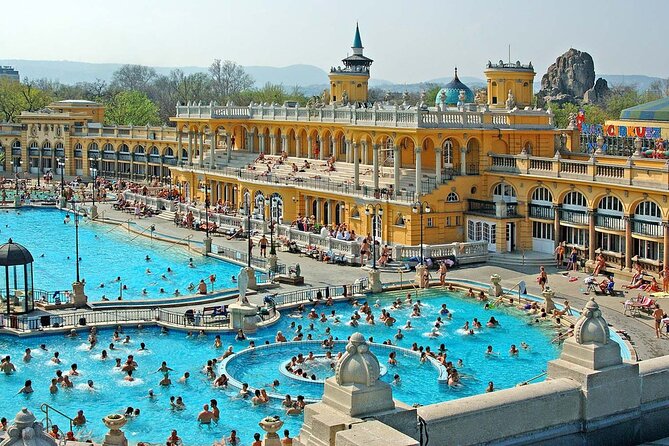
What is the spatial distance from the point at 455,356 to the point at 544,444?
A: 19.7 m

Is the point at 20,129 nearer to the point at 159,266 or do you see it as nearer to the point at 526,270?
the point at 159,266

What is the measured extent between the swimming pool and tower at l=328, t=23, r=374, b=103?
42122mm

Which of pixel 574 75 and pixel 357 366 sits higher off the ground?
pixel 574 75

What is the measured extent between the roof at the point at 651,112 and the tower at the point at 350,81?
20536 mm

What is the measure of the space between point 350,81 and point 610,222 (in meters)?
37.8

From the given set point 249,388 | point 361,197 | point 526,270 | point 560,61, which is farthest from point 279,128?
point 560,61

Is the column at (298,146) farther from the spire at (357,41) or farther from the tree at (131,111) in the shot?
the tree at (131,111)

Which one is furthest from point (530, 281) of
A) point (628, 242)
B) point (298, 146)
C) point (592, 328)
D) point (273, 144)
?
point (273, 144)

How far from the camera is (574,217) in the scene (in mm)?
46938

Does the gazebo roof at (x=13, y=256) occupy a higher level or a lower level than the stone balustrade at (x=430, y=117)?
lower

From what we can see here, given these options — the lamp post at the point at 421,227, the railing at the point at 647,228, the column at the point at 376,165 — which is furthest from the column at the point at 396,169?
the railing at the point at 647,228

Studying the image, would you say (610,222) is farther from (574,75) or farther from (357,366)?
(574,75)

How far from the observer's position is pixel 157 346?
33250 mm

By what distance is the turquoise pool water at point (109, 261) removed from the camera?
4503cm
